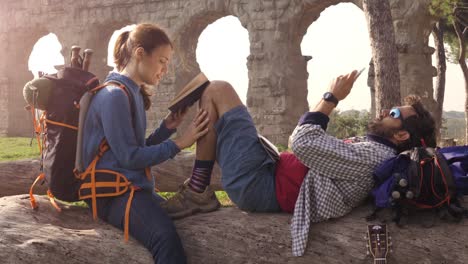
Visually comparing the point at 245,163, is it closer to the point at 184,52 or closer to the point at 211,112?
the point at 211,112

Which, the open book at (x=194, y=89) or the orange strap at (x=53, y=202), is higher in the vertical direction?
the open book at (x=194, y=89)

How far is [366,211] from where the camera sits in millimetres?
2910

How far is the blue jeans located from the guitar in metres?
0.92

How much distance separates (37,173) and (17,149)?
26.0 feet

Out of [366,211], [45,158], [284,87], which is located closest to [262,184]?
[366,211]

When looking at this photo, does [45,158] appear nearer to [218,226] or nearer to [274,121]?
[218,226]

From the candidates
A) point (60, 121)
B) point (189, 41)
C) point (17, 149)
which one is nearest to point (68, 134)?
point (60, 121)

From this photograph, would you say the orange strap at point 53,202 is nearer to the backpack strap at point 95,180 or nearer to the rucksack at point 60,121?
the rucksack at point 60,121

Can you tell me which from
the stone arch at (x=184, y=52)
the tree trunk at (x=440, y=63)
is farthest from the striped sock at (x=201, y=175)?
Result: the tree trunk at (x=440, y=63)

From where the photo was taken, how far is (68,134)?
293 centimetres

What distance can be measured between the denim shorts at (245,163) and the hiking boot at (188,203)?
18 cm

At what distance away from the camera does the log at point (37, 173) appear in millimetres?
5531

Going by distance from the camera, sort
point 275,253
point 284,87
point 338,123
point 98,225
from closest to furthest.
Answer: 1. point 275,253
2. point 98,225
3. point 284,87
4. point 338,123

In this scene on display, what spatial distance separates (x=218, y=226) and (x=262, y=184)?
0.33 m
